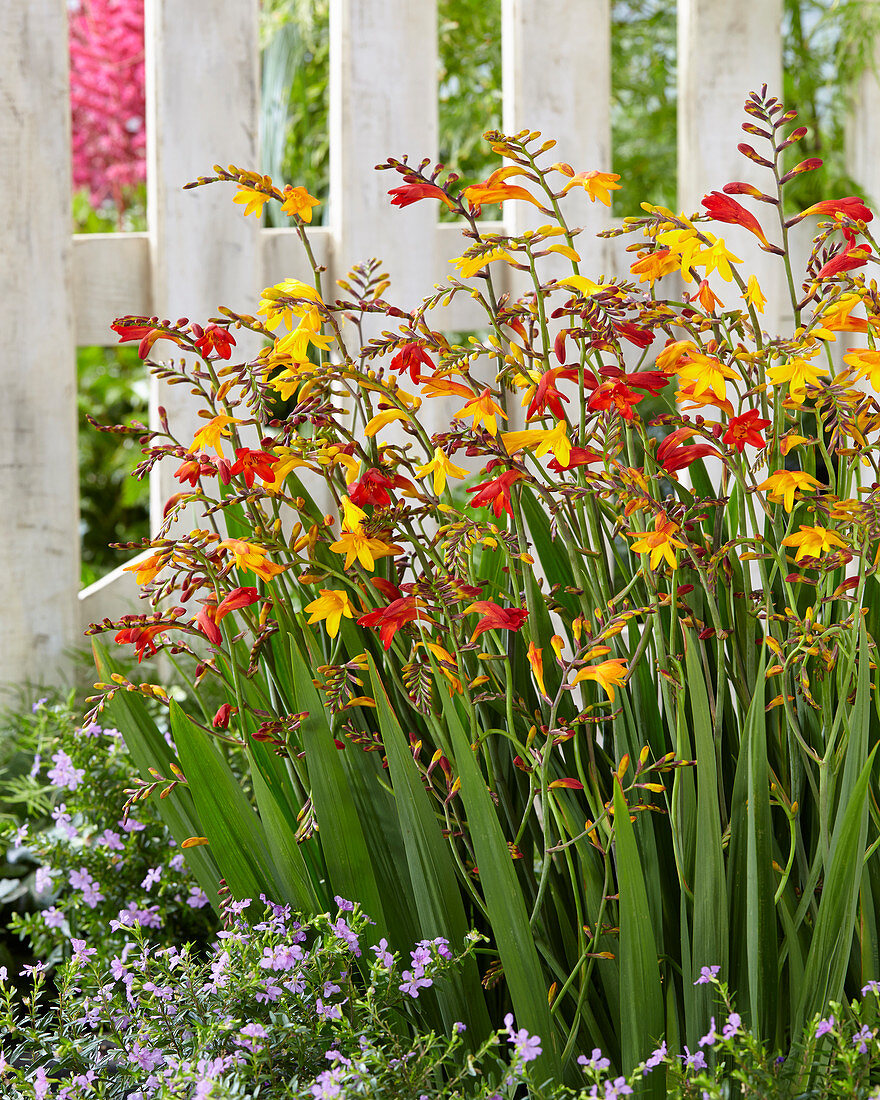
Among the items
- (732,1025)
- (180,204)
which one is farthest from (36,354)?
(732,1025)

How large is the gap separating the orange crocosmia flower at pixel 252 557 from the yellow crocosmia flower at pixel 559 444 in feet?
0.58

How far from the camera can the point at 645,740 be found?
0.73m

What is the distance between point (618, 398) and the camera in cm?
62

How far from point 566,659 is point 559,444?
0.16m

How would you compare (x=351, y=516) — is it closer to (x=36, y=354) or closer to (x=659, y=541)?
(x=659, y=541)

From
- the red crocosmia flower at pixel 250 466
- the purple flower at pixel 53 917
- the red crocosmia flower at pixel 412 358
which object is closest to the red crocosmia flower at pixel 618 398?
the red crocosmia flower at pixel 412 358

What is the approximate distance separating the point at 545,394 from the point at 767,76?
1508mm

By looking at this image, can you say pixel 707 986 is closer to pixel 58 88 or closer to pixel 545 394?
pixel 545 394

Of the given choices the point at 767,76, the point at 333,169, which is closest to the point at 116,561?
the point at 333,169

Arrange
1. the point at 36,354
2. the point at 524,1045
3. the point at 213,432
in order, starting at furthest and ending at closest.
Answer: the point at 36,354
the point at 213,432
the point at 524,1045

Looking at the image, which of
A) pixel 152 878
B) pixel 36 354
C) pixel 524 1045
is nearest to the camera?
pixel 524 1045

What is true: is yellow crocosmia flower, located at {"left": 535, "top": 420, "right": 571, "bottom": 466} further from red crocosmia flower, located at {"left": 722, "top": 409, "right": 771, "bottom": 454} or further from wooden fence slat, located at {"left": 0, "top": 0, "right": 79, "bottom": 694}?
wooden fence slat, located at {"left": 0, "top": 0, "right": 79, "bottom": 694}

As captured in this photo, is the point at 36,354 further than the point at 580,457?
Yes

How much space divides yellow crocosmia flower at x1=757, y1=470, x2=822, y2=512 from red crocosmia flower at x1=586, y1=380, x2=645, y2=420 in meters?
0.10
